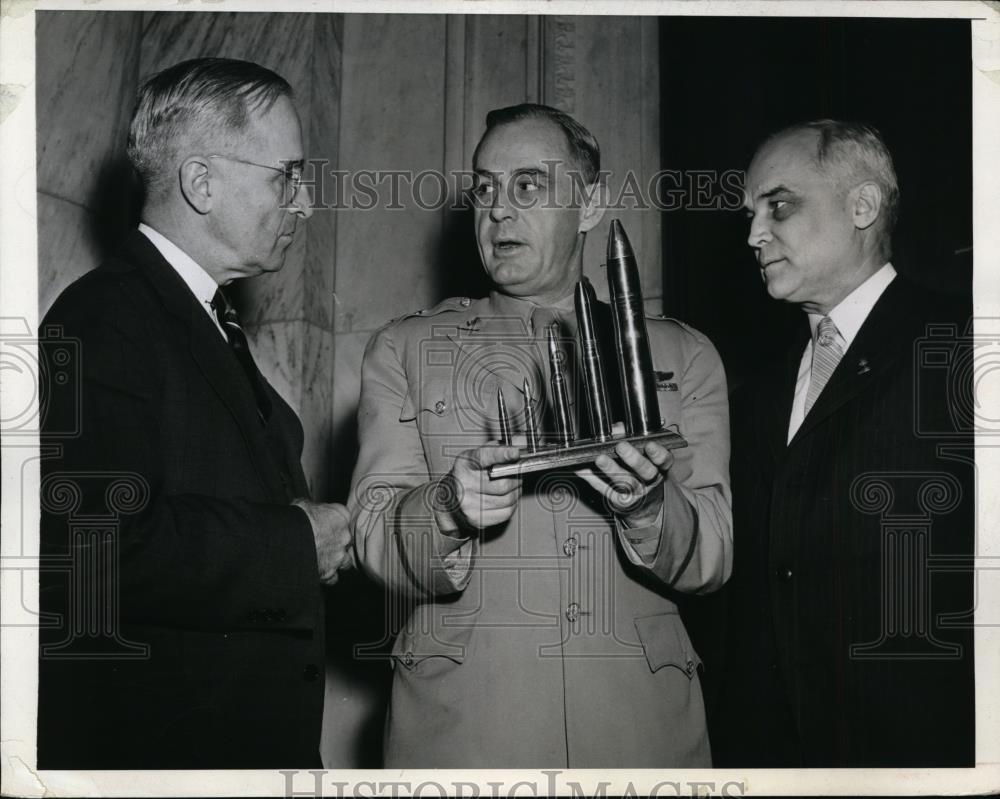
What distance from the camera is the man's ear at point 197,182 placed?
9.00 ft

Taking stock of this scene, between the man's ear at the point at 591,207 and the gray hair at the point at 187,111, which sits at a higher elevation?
the gray hair at the point at 187,111

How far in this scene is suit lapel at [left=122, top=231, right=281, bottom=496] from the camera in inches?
103

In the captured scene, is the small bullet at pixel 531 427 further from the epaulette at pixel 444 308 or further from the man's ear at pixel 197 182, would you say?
the man's ear at pixel 197 182

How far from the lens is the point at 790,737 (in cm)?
277

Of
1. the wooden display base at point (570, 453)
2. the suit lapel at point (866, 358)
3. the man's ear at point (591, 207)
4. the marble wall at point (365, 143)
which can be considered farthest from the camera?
the marble wall at point (365, 143)

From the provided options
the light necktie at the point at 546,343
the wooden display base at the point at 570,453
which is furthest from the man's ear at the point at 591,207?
the wooden display base at the point at 570,453

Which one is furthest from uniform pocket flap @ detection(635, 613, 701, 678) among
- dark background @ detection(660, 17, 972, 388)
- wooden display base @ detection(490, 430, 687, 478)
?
dark background @ detection(660, 17, 972, 388)

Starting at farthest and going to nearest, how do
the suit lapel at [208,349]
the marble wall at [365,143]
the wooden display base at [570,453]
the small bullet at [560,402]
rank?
the marble wall at [365,143]
the suit lapel at [208,349]
the small bullet at [560,402]
the wooden display base at [570,453]

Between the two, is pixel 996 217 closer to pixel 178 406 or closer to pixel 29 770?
pixel 178 406

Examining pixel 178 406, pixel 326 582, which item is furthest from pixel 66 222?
pixel 326 582

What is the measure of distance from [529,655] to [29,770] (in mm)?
1138

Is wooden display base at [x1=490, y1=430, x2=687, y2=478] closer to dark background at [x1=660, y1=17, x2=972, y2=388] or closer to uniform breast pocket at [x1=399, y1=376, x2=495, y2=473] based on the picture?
uniform breast pocket at [x1=399, y1=376, x2=495, y2=473]

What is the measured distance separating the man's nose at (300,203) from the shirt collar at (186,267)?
30cm

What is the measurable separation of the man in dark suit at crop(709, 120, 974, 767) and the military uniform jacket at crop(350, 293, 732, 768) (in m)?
0.13
